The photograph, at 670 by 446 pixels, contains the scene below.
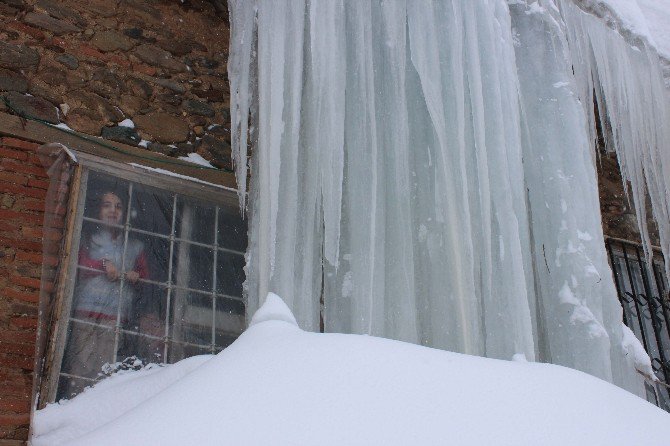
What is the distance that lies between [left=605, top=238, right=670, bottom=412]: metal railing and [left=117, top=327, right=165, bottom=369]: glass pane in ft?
8.68

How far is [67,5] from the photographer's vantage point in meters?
3.72

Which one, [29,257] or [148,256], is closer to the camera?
[29,257]

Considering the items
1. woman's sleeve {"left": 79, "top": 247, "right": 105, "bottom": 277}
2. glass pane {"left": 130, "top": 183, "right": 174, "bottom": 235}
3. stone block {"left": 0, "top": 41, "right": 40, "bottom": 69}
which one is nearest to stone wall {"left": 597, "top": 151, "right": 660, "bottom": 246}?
glass pane {"left": 130, "top": 183, "right": 174, "bottom": 235}

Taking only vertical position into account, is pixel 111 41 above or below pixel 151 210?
above

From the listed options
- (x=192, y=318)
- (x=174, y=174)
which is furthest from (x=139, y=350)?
(x=174, y=174)

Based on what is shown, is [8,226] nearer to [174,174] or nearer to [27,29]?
[174,174]

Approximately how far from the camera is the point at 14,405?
2809mm

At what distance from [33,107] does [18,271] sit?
785mm

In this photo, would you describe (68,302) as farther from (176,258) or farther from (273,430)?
(273,430)

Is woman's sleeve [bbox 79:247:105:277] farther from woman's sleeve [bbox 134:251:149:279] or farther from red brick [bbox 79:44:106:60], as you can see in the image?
red brick [bbox 79:44:106:60]

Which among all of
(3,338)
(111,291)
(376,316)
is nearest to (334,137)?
(376,316)

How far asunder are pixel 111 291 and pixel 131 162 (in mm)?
635

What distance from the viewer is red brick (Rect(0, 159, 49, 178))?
127 inches

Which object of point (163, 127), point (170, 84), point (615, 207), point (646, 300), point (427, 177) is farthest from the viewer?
point (615, 207)
